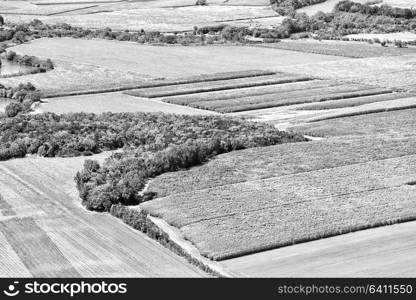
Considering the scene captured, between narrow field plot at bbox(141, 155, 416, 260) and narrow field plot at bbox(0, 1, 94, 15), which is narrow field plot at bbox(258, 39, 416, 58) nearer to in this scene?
narrow field plot at bbox(0, 1, 94, 15)

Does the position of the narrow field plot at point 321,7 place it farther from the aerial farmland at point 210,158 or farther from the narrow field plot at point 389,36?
the aerial farmland at point 210,158

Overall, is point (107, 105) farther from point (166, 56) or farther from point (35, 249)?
point (35, 249)

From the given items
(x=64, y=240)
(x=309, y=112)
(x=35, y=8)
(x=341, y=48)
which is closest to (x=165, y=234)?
(x=64, y=240)

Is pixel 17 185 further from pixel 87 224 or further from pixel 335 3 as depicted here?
pixel 335 3

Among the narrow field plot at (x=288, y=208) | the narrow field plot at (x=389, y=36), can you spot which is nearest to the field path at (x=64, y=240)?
the narrow field plot at (x=288, y=208)

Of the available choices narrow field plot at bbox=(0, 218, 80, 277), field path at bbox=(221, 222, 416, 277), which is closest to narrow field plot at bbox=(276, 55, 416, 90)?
field path at bbox=(221, 222, 416, 277)
